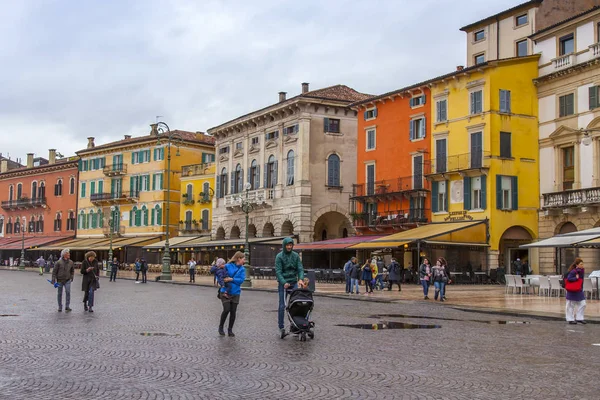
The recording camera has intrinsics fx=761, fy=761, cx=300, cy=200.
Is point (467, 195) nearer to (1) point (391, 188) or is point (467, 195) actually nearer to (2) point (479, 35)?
(1) point (391, 188)

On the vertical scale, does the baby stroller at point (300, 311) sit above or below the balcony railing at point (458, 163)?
below

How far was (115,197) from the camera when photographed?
73312mm

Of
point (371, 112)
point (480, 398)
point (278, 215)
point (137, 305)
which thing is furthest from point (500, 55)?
point (480, 398)

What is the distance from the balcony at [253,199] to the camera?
55.4 metres

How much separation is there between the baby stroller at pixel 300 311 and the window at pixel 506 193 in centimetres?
2832

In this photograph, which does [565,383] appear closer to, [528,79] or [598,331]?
[598,331]

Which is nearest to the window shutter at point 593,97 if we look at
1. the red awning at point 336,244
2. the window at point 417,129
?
the window at point 417,129

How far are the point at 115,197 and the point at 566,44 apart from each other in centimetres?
4743

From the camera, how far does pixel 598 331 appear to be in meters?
16.0

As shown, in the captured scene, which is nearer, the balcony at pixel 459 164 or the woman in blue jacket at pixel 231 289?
the woman in blue jacket at pixel 231 289

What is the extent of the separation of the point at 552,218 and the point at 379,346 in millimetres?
29491

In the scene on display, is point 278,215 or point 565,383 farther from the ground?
point 278,215

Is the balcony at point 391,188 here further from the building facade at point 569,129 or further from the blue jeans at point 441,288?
the blue jeans at point 441,288

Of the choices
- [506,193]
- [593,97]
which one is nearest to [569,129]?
[593,97]
